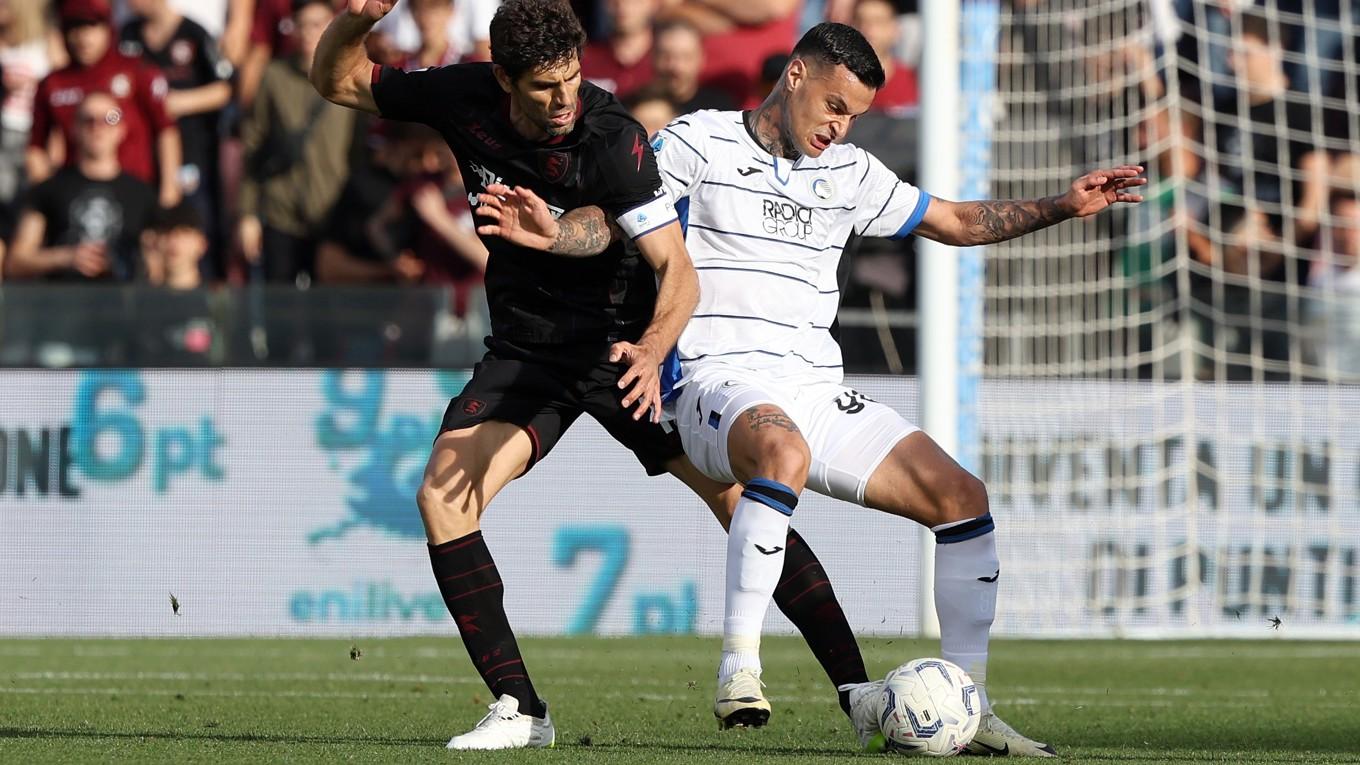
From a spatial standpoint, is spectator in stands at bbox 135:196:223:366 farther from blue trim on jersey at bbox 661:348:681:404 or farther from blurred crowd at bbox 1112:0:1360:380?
blue trim on jersey at bbox 661:348:681:404

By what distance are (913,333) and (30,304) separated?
493 centimetres

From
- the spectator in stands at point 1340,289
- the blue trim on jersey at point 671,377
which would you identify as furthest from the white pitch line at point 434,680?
the spectator in stands at point 1340,289

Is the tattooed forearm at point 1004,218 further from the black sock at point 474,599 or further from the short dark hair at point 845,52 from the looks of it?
the black sock at point 474,599

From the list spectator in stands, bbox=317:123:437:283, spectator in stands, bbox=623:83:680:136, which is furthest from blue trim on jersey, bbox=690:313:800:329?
spectator in stands, bbox=317:123:437:283

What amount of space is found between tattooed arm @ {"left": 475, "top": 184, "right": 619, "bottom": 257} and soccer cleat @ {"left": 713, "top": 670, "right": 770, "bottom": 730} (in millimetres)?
1269

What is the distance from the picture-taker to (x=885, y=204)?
19.2 feet

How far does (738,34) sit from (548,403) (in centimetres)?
650

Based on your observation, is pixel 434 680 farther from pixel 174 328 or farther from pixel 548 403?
pixel 174 328

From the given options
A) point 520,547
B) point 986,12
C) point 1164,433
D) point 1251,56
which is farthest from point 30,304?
point 1251,56

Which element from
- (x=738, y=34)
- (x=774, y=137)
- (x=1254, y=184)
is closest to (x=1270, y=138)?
(x=1254, y=184)

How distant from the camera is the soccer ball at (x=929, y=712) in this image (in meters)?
5.06

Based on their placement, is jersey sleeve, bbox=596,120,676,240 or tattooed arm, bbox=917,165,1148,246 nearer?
jersey sleeve, bbox=596,120,676,240

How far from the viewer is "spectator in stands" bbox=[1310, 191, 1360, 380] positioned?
10945mm

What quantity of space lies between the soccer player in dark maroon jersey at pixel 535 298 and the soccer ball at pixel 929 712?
548mm
